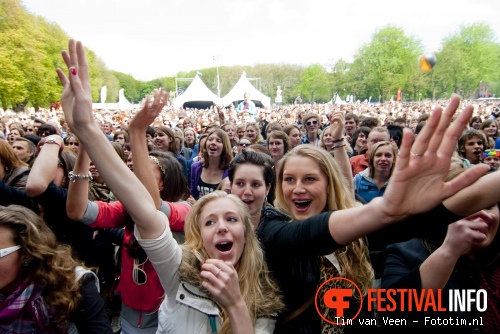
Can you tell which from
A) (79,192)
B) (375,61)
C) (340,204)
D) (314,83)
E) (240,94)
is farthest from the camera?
(314,83)

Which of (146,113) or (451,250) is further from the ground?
(146,113)

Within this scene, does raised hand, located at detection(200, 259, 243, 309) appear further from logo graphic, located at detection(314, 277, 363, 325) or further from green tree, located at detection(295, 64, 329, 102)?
green tree, located at detection(295, 64, 329, 102)

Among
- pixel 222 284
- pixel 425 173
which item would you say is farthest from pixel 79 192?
pixel 425 173

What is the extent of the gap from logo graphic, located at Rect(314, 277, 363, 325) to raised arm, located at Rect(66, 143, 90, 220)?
1.56 m

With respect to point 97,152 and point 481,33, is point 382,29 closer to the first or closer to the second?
point 481,33

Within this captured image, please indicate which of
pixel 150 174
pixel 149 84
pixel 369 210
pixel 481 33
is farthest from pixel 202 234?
pixel 149 84

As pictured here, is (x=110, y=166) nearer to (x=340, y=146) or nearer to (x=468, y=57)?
(x=340, y=146)

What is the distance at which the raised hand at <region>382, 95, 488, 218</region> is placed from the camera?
1.16 metres

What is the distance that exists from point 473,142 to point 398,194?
14.9 ft

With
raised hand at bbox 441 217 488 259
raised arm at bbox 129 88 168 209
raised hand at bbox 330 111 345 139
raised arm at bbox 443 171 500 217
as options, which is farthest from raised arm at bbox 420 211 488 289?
raised hand at bbox 330 111 345 139

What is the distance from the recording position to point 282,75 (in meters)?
93.8

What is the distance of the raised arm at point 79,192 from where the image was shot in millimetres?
2232

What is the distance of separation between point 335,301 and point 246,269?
16.9 inches

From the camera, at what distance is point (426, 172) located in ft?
3.90
